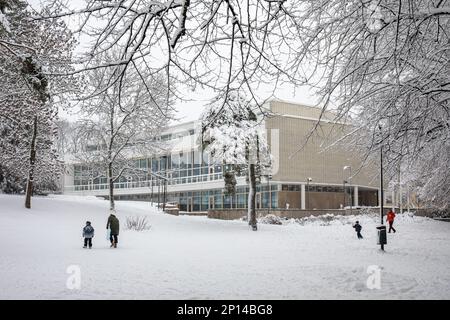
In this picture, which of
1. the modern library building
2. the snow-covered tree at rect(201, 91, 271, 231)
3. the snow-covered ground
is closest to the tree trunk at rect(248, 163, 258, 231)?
the snow-covered tree at rect(201, 91, 271, 231)

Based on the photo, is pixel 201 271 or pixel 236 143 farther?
pixel 236 143

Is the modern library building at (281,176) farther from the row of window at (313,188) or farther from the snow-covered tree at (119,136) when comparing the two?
the snow-covered tree at (119,136)

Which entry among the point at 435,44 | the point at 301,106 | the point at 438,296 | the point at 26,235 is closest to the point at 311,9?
the point at 435,44

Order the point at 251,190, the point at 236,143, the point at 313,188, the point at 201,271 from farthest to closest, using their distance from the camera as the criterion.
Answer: the point at 313,188
the point at 251,190
the point at 236,143
the point at 201,271

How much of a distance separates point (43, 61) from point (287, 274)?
738 cm

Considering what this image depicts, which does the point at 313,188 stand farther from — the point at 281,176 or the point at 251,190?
the point at 251,190

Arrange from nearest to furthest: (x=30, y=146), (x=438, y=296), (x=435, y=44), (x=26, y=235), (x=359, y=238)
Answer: (x=438, y=296)
(x=435, y=44)
(x=26, y=235)
(x=359, y=238)
(x=30, y=146)

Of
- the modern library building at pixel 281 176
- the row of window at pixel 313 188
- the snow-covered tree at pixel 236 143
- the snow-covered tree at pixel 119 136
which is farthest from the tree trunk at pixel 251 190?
the row of window at pixel 313 188

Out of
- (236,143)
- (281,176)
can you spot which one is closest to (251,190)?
(236,143)

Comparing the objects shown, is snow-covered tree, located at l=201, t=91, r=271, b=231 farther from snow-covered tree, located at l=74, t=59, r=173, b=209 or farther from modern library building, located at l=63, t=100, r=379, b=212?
modern library building, located at l=63, t=100, r=379, b=212

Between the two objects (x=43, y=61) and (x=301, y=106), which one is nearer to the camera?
(x=43, y=61)

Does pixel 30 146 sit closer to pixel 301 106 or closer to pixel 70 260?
pixel 70 260

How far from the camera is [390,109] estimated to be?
11.5 metres

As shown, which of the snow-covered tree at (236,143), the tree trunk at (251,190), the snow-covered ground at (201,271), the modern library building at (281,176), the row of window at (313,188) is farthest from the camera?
the row of window at (313,188)
